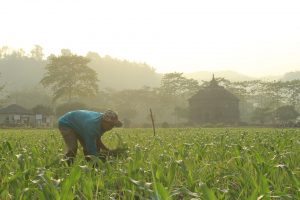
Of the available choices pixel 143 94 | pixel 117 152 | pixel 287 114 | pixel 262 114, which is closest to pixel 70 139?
pixel 117 152

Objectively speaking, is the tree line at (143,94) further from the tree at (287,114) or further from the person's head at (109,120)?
the person's head at (109,120)

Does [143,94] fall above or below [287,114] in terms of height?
above

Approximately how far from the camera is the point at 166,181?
399cm

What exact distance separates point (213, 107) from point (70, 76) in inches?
1038

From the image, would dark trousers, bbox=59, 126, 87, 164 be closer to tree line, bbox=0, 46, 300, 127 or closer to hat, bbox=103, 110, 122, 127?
hat, bbox=103, 110, 122, 127

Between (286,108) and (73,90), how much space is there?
3827 centimetres

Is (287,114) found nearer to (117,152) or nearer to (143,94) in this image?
(143,94)

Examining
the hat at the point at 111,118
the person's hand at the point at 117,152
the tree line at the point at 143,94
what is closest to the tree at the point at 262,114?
the tree line at the point at 143,94

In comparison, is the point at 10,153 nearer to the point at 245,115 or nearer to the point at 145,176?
the point at 145,176

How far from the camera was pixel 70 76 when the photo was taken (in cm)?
7475

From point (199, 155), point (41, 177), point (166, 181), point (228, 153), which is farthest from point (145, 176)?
point (228, 153)

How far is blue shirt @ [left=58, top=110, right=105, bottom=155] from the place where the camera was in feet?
22.0

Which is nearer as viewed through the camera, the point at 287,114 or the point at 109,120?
the point at 109,120

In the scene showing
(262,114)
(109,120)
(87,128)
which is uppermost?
(109,120)
